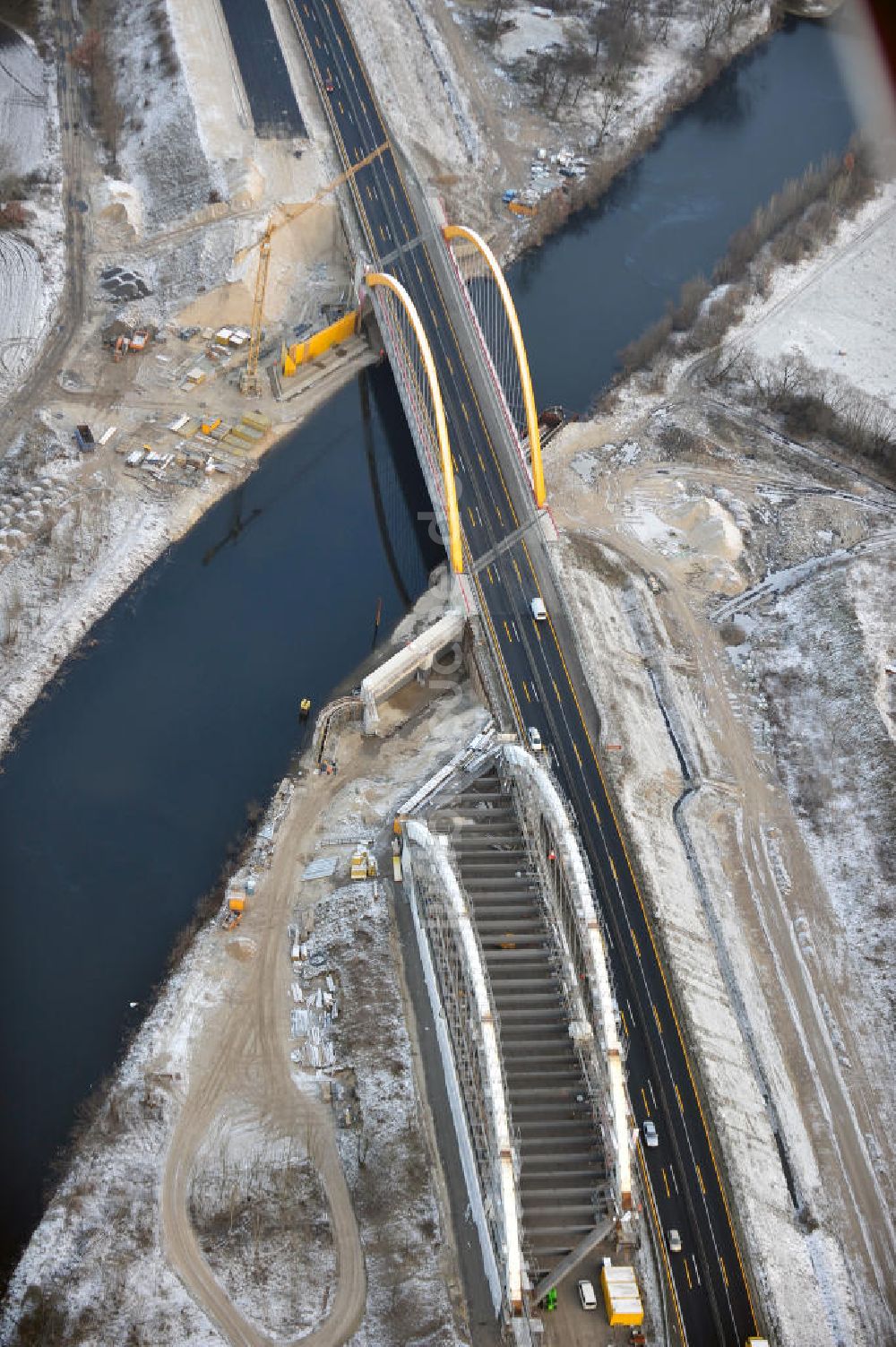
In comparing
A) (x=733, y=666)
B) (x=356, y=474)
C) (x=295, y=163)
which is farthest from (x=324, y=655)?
(x=295, y=163)

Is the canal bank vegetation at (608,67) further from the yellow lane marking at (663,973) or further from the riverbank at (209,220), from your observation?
the yellow lane marking at (663,973)

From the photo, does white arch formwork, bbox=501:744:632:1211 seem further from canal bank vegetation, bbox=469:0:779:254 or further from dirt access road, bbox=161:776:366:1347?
canal bank vegetation, bbox=469:0:779:254

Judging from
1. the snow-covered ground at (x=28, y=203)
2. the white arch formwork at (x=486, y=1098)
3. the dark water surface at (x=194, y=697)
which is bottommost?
the white arch formwork at (x=486, y=1098)

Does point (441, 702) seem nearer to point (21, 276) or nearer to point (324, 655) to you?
point (324, 655)

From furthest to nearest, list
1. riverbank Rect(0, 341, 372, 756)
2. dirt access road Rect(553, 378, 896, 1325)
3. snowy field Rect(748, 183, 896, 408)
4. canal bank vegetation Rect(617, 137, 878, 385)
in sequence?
1. canal bank vegetation Rect(617, 137, 878, 385)
2. snowy field Rect(748, 183, 896, 408)
3. riverbank Rect(0, 341, 372, 756)
4. dirt access road Rect(553, 378, 896, 1325)

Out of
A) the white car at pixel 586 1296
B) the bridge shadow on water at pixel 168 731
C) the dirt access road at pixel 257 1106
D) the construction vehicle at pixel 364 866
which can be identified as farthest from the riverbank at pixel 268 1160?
the white car at pixel 586 1296

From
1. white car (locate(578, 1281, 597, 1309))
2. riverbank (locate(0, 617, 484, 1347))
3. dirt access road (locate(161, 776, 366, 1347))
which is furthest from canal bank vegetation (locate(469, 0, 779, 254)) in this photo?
white car (locate(578, 1281, 597, 1309))
